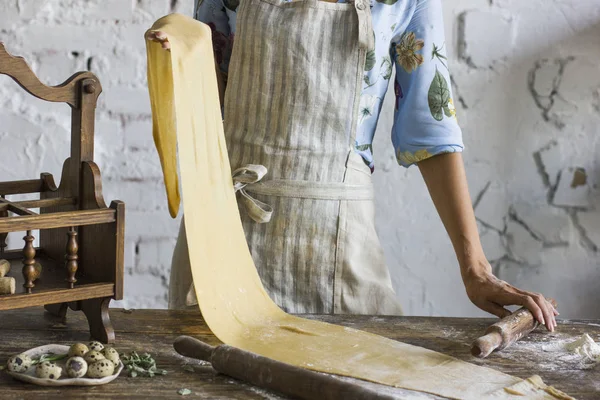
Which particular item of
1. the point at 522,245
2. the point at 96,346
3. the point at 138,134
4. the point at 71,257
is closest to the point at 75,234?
the point at 71,257

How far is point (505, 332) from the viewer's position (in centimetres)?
96

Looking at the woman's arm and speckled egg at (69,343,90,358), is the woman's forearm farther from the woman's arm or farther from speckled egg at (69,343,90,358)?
speckled egg at (69,343,90,358)

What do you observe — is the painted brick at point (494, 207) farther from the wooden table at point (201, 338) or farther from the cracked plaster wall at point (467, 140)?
the wooden table at point (201, 338)

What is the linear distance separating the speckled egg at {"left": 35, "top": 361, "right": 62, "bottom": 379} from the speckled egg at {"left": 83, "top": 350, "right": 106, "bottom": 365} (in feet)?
0.10

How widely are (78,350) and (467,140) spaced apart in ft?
4.06

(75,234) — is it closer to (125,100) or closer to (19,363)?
(19,363)

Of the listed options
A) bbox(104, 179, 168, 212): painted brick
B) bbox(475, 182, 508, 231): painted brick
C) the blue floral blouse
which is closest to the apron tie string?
the blue floral blouse

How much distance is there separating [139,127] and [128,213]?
0.21 m

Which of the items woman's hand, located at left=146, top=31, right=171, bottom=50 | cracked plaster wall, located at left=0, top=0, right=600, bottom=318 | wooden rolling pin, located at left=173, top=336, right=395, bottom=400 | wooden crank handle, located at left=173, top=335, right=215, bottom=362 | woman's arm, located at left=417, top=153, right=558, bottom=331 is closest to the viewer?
wooden rolling pin, located at left=173, top=336, right=395, bottom=400

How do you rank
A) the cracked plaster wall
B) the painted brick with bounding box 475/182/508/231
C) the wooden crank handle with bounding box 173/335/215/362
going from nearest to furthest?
the wooden crank handle with bounding box 173/335/215/362 < the cracked plaster wall < the painted brick with bounding box 475/182/508/231

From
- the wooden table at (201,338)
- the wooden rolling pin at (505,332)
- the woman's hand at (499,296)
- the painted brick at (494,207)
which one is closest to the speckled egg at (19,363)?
the wooden table at (201,338)

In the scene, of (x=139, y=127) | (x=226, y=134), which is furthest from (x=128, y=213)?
(x=226, y=134)

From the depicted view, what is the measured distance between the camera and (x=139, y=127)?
5.99 ft

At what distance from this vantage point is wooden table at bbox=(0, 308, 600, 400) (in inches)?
32.2
